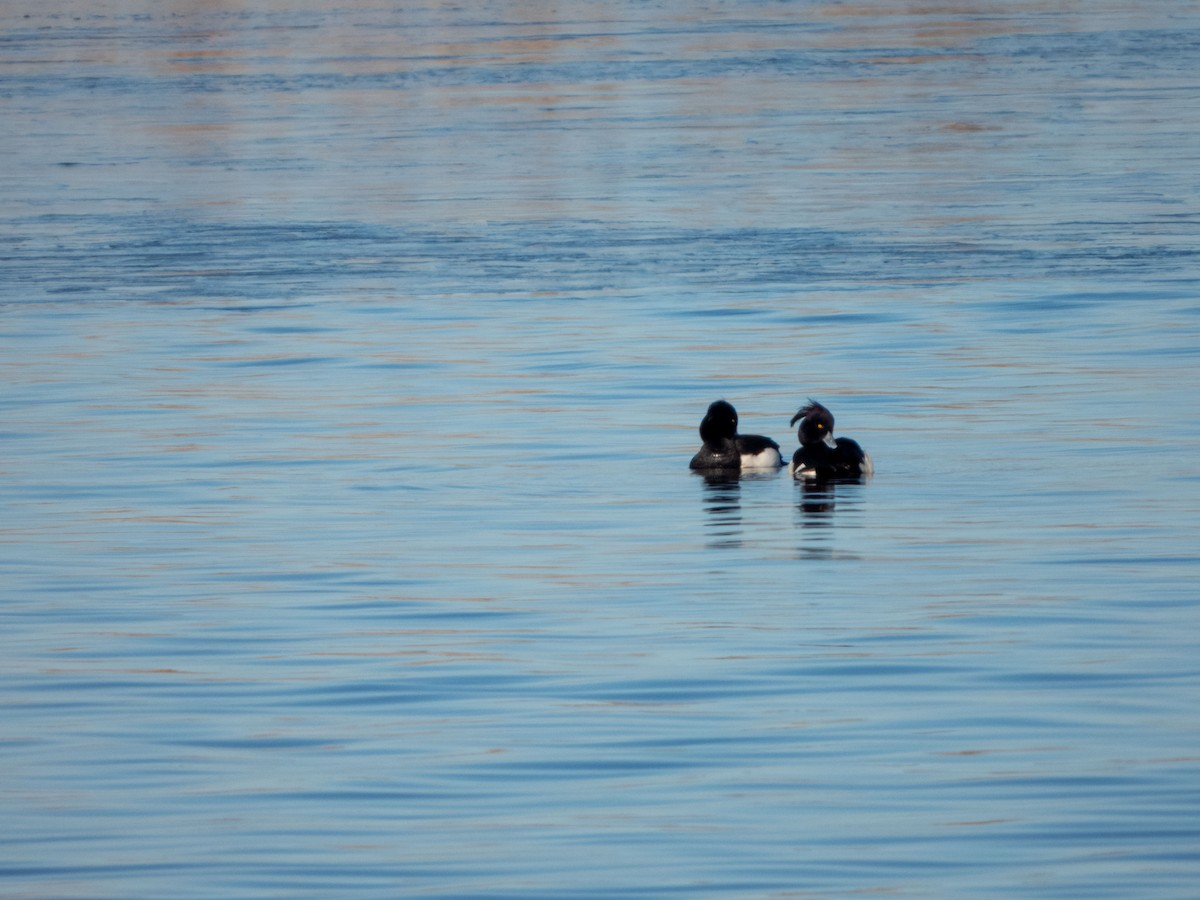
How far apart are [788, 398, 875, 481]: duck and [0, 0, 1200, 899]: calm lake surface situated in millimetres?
120

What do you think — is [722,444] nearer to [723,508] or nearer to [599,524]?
[723,508]

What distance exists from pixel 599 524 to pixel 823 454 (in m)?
1.54

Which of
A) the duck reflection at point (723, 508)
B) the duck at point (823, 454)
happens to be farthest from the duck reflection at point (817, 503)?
the duck reflection at point (723, 508)

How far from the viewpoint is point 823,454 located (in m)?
12.4

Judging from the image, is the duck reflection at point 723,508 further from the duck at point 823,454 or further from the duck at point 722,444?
the duck at point 823,454

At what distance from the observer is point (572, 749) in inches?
296

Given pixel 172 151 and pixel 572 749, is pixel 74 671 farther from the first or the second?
pixel 172 151

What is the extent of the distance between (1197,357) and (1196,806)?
30.3ft

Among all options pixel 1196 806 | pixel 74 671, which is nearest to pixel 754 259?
pixel 74 671

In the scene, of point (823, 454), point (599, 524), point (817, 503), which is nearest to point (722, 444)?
point (823, 454)

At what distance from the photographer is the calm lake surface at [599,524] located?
679cm

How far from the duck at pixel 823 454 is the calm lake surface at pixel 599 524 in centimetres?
12

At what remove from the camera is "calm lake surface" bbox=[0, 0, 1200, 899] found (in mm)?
6793

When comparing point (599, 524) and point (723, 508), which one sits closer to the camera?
point (599, 524)
